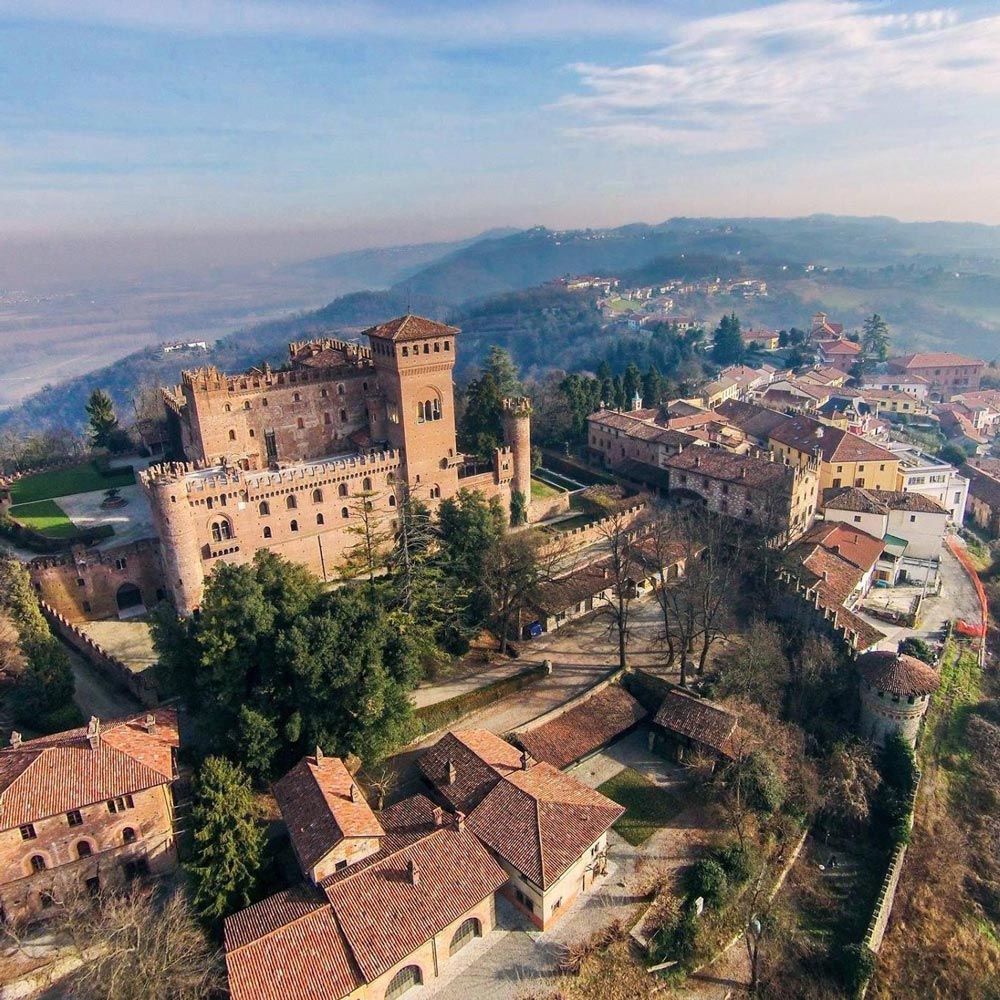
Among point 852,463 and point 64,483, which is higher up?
point 64,483

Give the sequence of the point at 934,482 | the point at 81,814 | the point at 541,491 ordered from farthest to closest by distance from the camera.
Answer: the point at 934,482 < the point at 541,491 < the point at 81,814

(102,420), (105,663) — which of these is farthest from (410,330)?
(102,420)

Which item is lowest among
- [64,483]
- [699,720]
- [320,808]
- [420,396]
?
[699,720]

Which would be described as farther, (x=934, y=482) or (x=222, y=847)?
(x=934, y=482)

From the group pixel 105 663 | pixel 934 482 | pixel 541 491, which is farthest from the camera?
pixel 934 482

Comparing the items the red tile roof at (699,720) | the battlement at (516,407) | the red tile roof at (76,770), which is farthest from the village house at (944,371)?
the red tile roof at (76,770)

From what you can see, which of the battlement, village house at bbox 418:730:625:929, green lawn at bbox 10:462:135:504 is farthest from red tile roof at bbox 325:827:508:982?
green lawn at bbox 10:462:135:504

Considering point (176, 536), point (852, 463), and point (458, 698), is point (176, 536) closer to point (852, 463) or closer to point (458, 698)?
point (458, 698)
